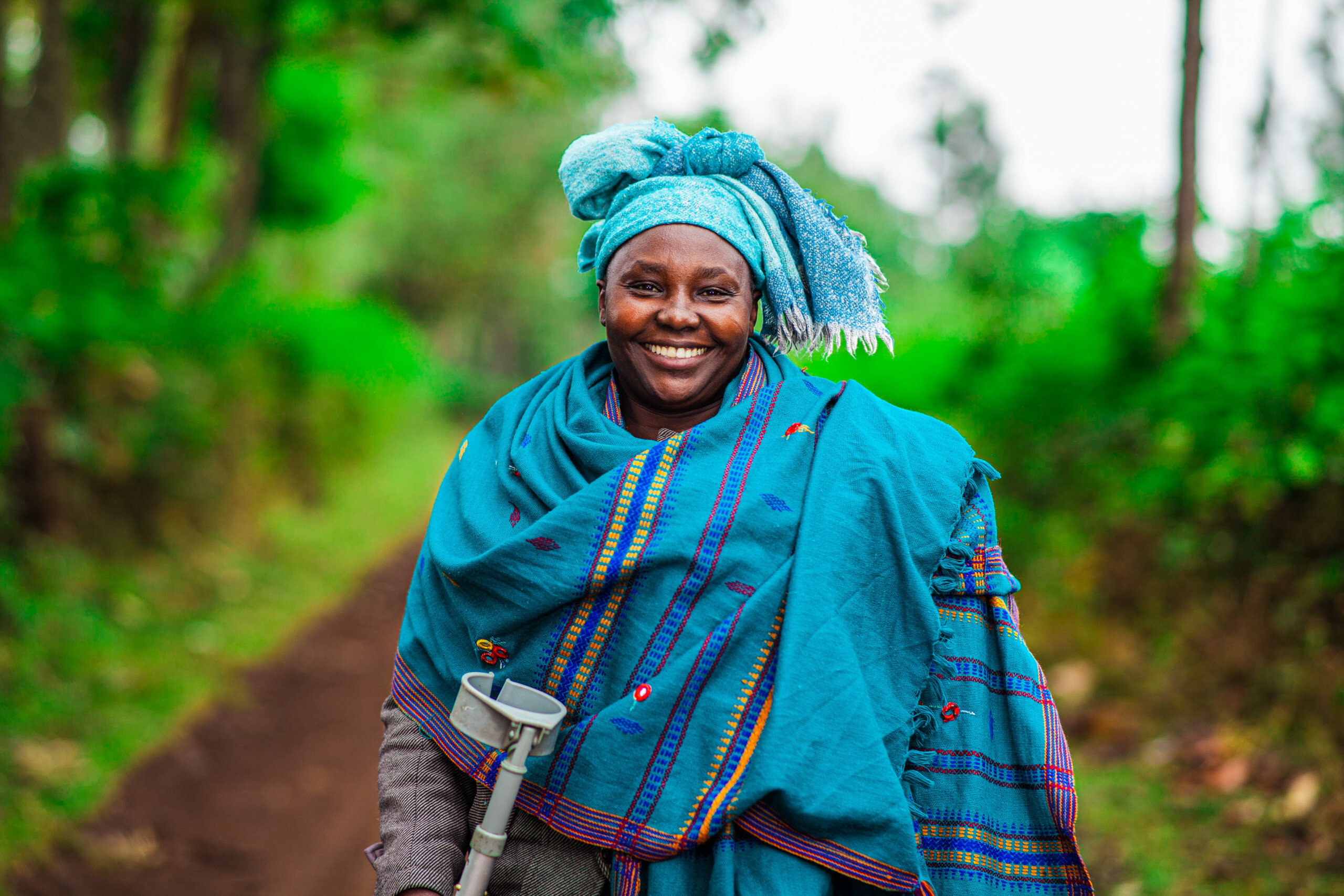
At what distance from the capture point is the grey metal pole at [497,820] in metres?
1.54

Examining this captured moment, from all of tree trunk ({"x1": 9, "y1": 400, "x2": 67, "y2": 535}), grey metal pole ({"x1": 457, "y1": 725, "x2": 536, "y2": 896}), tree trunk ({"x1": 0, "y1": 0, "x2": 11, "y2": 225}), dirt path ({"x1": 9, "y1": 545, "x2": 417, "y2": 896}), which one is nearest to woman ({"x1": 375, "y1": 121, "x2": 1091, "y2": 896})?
grey metal pole ({"x1": 457, "y1": 725, "x2": 536, "y2": 896})

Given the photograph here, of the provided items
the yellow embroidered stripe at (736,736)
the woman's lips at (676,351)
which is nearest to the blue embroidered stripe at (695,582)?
the yellow embroidered stripe at (736,736)

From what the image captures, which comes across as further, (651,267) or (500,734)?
(651,267)

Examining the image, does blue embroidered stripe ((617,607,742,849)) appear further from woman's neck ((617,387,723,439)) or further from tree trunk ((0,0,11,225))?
tree trunk ((0,0,11,225))

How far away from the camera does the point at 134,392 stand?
7.04 meters

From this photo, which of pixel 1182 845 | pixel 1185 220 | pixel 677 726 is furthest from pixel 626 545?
pixel 1185 220

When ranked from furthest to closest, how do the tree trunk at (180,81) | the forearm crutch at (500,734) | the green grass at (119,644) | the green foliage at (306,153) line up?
the green foliage at (306,153) < the tree trunk at (180,81) < the green grass at (119,644) < the forearm crutch at (500,734)

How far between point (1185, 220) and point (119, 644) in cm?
660

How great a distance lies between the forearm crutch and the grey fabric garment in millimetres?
115

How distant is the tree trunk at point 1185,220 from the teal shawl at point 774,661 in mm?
4464

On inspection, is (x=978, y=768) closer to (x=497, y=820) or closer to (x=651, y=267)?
(x=497, y=820)

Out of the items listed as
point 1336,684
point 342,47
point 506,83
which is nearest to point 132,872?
point 1336,684

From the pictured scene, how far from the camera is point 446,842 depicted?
66.9 inches

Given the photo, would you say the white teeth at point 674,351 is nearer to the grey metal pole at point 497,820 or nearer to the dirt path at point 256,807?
the grey metal pole at point 497,820
